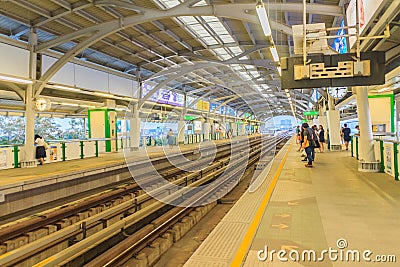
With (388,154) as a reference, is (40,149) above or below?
above

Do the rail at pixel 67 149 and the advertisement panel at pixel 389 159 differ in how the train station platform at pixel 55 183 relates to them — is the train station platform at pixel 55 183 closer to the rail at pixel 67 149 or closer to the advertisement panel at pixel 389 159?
the rail at pixel 67 149

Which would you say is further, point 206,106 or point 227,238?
point 206,106

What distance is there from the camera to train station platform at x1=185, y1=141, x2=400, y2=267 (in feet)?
11.4

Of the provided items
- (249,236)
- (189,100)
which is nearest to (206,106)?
(189,100)

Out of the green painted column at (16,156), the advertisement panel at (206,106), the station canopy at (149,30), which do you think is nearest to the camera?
the station canopy at (149,30)

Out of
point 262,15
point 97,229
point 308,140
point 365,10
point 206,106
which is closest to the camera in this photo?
point 365,10

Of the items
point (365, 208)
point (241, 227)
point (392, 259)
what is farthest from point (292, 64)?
point (392, 259)

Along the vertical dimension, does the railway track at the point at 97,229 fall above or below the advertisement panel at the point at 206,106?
below

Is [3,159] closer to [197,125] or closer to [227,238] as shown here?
[227,238]

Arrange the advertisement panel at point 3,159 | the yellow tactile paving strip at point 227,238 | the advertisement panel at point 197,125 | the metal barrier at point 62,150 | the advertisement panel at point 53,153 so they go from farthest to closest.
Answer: the advertisement panel at point 197,125, the advertisement panel at point 53,153, the metal barrier at point 62,150, the advertisement panel at point 3,159, the yellow tactile paving strip at point 227,238

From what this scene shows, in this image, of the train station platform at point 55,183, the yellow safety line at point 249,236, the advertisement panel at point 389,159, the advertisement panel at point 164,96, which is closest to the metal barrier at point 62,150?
the train station platform at point 55,183

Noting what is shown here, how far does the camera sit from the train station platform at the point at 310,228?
11.4 feet

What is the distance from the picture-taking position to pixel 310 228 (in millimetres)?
4473

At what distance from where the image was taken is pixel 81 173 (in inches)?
398
